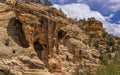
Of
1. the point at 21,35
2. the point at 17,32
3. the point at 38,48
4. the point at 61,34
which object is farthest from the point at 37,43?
the point at 61,34

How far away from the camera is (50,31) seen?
4897cm

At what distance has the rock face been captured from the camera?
44594 millimetres

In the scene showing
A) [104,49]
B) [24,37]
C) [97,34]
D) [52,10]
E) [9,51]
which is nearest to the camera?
[9,51]

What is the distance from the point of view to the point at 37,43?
48.8 m

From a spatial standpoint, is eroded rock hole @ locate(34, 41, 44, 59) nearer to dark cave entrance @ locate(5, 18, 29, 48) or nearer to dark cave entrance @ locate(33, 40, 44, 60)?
dark cave entrance @ locate(33, 40, 44, 60)

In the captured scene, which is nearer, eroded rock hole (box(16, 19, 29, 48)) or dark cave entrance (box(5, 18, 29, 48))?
dark cave entrance (box(5, 18, 29, 48))

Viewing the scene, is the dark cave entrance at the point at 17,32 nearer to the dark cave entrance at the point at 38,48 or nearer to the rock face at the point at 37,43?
the rock face at the point at 37,43

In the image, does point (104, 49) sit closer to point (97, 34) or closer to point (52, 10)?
point (97, 34)

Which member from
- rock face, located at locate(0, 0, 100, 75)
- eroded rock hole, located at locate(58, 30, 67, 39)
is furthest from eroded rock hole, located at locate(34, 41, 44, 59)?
eroded rock hole, located at locate(58, 30, 67, 39)

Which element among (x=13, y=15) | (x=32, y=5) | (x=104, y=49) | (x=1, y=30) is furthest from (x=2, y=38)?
(x=104, y=49)

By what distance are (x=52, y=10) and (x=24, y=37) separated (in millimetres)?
6038

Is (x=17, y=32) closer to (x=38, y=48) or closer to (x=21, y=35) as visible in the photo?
(x=21, y=35)

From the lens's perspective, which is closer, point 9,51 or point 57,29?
point 9,51

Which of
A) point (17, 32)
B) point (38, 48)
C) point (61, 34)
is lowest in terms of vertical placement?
point (38, 48)
